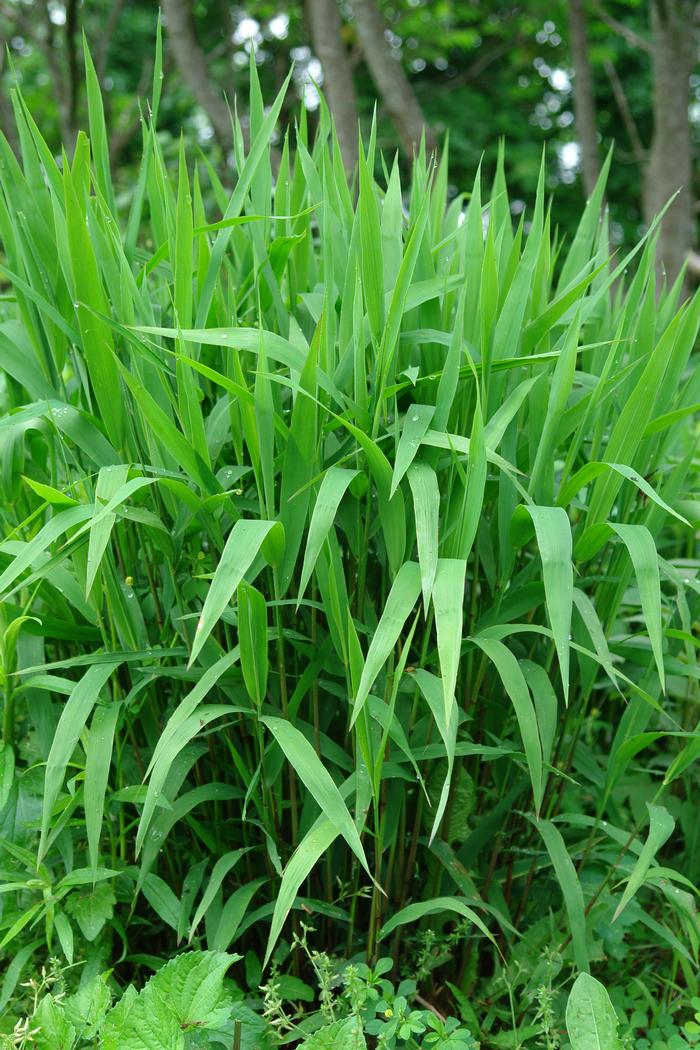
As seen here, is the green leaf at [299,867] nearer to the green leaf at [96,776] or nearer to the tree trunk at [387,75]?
the green leaf at [96,776]

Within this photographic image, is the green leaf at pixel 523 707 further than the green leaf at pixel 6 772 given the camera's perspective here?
No

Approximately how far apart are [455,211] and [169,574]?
91 cm

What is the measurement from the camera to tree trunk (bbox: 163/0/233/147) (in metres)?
3.83

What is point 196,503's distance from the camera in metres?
1.09

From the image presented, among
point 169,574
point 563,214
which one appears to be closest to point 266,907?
point 169,574

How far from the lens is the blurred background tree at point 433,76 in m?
3.52

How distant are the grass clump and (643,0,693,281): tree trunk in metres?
2.23

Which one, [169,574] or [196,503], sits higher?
[196,503]

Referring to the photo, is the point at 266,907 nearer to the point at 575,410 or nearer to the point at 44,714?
the point at 44,714

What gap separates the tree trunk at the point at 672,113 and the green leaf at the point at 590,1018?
285 cm

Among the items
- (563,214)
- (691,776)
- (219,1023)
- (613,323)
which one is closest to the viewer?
(219,1023)

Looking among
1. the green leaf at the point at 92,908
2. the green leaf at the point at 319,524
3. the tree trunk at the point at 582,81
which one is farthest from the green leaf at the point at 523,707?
the tree trunk at the point at 582,81

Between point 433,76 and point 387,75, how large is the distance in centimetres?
804

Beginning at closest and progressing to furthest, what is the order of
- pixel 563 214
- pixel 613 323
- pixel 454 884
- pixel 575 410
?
pixel 575 410 < pixel 454 884 < pixel 613 323 < pixel 563 214
